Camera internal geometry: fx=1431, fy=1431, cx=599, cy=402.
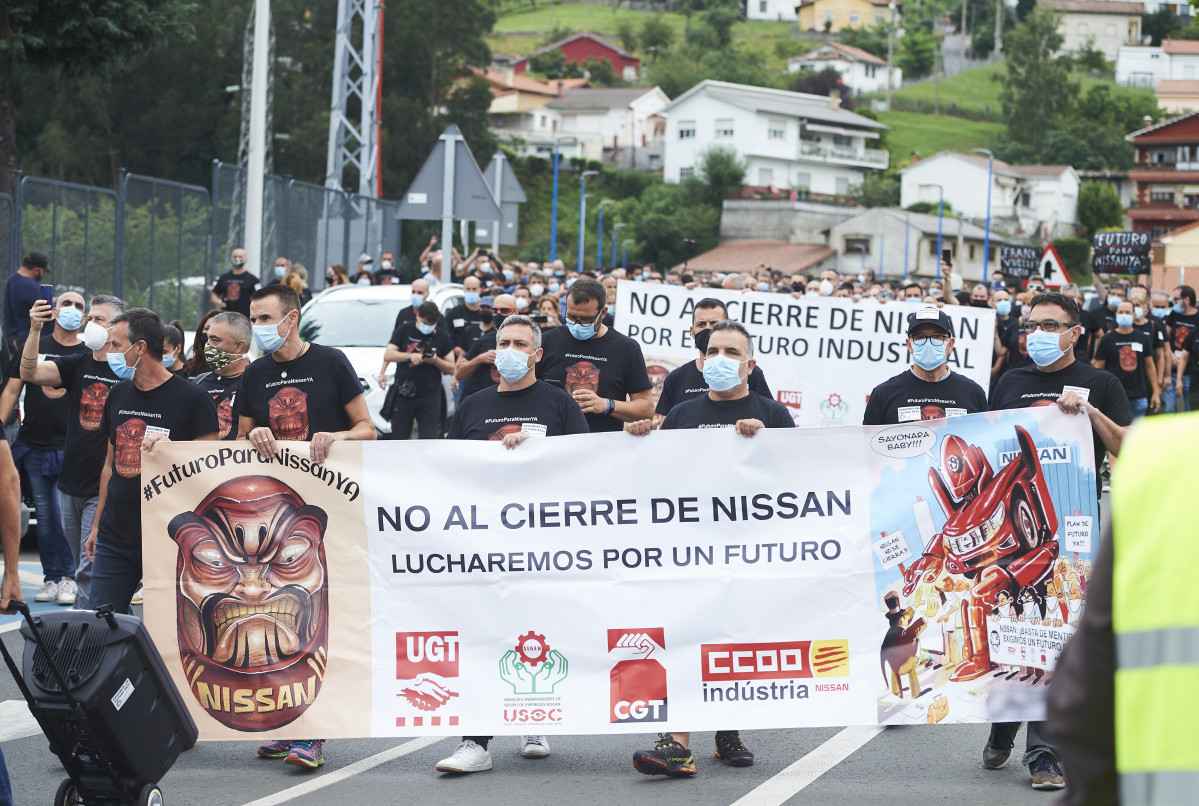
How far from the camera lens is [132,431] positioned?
6727 mm

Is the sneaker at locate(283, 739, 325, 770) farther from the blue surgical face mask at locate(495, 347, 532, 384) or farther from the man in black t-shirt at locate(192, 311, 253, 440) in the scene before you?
the blue surgical face mask at locate(495, 347, 532, 384)

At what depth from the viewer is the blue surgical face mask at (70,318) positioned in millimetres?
9031

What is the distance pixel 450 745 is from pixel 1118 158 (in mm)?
136718

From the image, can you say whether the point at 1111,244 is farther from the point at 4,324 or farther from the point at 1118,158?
the point at 1118,158

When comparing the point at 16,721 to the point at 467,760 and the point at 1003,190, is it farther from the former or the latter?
the point at 1003,190

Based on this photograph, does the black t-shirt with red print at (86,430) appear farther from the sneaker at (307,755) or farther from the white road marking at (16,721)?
the sneaker at (307,755)

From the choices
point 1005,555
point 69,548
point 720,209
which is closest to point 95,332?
point 69,548

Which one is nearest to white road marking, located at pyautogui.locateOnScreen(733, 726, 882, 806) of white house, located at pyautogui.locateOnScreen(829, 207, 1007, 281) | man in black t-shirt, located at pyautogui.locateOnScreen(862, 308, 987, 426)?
man in black t-shirt, located at pyautogui.locateOnScreen(862, 308, 987, 426)

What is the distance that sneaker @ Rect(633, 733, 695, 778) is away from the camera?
20.0 feet

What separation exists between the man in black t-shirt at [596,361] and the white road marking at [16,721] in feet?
11.2

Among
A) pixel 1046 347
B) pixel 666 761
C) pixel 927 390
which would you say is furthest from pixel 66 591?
Result: pixel 1046 347

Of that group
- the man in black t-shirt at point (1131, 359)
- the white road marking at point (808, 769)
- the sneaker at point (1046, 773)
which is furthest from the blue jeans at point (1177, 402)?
the sneaker at point (1046, 773)

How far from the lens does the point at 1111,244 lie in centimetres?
3338

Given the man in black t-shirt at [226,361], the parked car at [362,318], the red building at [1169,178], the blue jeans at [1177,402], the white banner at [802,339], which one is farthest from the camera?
the red building at [1169,178]
